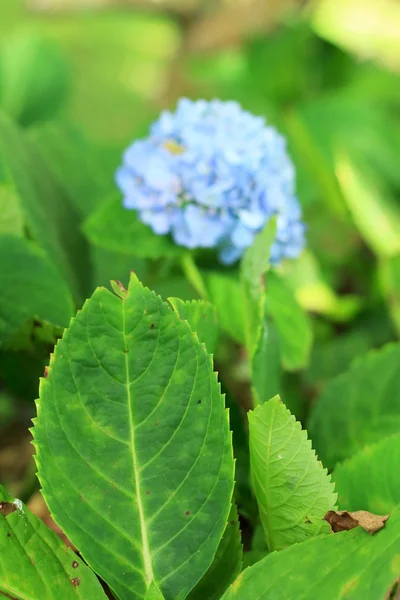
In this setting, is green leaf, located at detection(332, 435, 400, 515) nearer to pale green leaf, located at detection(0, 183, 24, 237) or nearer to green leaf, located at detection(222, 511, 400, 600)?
green leaf, located at detection(222, 511, 400, 600)

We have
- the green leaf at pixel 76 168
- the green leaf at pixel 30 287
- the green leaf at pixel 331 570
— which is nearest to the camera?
the green leaf at pixel 331 570

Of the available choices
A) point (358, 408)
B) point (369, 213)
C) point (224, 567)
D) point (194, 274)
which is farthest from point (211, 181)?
point (369, 213)

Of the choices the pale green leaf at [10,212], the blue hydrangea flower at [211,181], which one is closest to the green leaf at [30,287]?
the pale green leaf at [10,212]

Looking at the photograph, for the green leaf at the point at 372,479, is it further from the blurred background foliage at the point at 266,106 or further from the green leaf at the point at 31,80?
the green leaf at the point at 31,80

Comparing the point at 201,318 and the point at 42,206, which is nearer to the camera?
the point at 201,318

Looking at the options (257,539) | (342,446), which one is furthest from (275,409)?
(342,446)

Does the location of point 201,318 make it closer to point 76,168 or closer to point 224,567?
point 224,567

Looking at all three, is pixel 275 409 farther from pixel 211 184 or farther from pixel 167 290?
pixel 167 290
